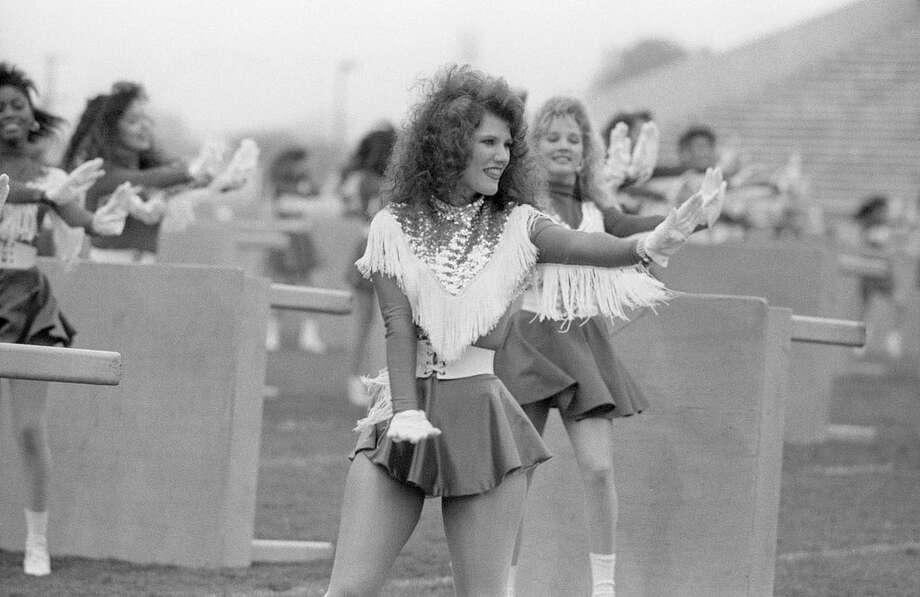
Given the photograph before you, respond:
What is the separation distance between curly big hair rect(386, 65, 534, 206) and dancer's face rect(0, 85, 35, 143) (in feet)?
7.78

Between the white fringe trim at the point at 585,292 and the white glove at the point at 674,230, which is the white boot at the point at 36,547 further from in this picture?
the white glove at the point at 674,230

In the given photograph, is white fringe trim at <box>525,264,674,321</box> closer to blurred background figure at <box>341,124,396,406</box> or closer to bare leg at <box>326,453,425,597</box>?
bare leg at <box>326,453,425,597</box>

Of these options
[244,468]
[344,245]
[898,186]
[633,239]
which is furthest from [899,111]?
[633,239]

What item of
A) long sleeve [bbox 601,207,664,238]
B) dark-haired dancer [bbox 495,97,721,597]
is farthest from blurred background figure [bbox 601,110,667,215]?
dark-haired dancer [bbox 495,97,721,597]

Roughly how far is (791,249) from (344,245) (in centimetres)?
714

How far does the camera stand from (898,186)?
92.0 ft

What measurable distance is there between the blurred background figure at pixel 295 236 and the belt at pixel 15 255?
8585 mm

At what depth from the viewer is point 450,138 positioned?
13.2ft

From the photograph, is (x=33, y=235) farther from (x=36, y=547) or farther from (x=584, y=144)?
→ (x=584, y=144)

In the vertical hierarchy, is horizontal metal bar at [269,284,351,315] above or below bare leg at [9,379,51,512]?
above

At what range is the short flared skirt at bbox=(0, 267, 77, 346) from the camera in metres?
5.91

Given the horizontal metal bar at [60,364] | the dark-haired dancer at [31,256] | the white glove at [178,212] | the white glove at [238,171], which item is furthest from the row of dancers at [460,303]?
the white glove at [178,212]

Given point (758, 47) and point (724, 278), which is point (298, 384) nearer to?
point (724, 278)

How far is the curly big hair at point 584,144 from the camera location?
18.9ft
